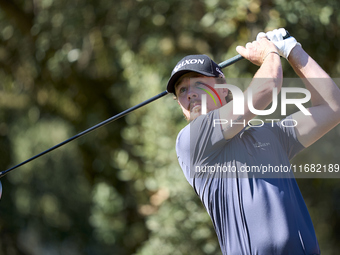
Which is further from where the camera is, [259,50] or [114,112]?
[114,112]

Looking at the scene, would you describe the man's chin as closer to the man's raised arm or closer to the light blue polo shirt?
the light blue polo shirt

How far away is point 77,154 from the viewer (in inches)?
278

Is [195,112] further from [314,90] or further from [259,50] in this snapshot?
[314,90]

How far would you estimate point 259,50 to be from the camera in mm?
1973

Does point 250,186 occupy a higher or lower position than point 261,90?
lower

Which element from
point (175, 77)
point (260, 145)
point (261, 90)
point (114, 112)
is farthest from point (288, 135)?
point (114, 112)

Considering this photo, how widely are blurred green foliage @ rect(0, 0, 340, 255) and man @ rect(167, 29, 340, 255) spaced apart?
2264 mm

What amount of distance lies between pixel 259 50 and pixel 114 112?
481 centimetres

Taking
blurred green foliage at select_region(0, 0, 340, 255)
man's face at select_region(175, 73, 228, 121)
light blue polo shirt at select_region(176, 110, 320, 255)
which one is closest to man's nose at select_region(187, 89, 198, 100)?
man's face at select_region(175, 73, 228, 121)

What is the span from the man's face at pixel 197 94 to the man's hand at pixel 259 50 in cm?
18

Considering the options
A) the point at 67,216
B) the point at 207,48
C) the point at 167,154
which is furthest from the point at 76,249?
the point at 207,48

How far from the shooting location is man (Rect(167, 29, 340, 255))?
5.85ft

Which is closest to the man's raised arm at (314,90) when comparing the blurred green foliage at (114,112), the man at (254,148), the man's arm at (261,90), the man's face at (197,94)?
the man at (254,148)

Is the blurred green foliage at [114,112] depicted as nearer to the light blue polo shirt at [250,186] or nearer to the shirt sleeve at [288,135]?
the shirt sleeve at [288,135]
